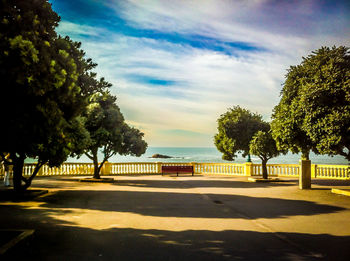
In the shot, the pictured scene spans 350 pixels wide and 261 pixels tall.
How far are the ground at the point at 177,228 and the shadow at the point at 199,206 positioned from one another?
0.03m

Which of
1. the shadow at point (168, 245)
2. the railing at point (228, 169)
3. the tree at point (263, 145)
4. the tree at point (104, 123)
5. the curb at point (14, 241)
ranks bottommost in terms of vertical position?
the railing at point (228, 169)

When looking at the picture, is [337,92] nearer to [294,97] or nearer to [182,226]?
[294,97]

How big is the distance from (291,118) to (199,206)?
8.09 m

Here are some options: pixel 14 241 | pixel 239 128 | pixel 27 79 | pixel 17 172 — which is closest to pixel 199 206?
pixel 14 241

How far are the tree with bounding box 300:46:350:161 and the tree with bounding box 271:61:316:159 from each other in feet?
2.56

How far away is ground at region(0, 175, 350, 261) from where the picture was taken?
5.39 m

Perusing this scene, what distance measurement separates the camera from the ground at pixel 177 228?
17.7 feet

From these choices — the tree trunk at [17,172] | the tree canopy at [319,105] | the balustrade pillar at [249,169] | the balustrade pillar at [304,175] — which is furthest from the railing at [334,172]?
the tree trunk at [17,172]

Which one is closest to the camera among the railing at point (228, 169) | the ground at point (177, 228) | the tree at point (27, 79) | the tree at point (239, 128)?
the ground at point (177, 228)

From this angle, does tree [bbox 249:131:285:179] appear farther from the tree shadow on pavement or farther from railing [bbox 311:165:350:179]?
the tree shadow on pavement

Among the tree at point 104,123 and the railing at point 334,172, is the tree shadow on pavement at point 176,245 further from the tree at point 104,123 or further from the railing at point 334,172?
the railing at point 334,172

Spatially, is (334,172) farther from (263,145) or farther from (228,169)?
(228,169)

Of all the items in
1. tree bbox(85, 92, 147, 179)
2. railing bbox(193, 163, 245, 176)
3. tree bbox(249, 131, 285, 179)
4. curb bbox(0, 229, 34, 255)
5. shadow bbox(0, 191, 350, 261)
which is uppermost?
tree bbox(85, 92, 147, 179)

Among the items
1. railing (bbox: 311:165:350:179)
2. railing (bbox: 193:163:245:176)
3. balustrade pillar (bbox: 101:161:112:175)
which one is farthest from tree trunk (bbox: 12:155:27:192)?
railing (bbox: 311:165:350:179)
